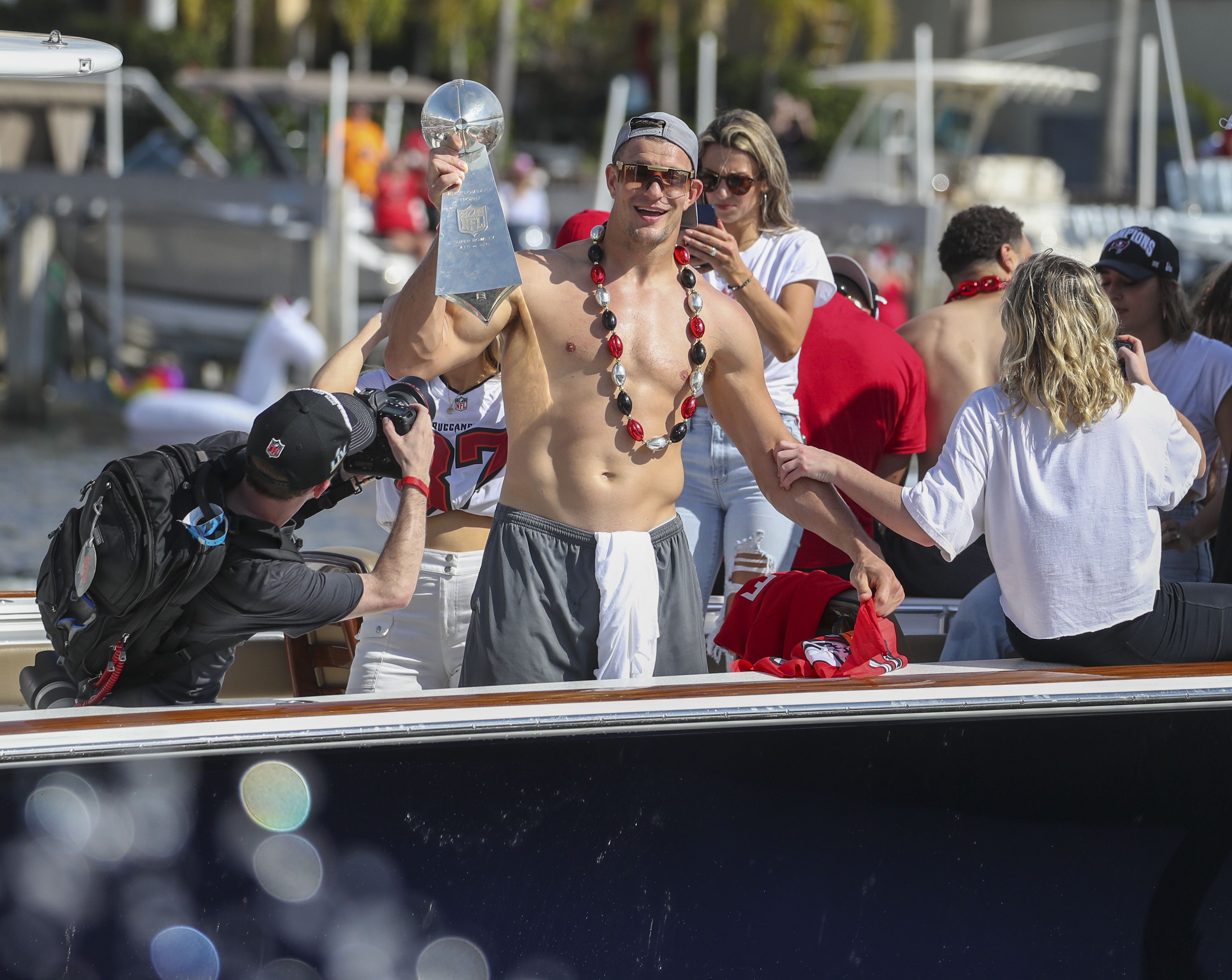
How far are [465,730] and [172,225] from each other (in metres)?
16.0

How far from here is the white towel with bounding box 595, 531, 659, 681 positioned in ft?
8.75

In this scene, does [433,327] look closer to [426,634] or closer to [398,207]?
[426,634]

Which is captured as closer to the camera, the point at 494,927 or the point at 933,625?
the point at 494,927

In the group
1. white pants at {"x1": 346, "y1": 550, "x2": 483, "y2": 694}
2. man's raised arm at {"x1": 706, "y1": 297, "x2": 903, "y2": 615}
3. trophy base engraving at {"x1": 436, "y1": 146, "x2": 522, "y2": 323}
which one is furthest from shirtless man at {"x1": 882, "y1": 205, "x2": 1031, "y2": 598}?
trophy base engraving at {"x1": 436, "y1": 146, "x2": 522, "y2": 323}

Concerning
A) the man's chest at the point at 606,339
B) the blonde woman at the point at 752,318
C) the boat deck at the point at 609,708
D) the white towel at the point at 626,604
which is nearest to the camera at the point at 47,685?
the boat deck at the point at 609,708

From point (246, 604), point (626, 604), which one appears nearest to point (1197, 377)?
point (626, 604)

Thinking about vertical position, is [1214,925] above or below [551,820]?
below

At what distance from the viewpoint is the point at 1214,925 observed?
2709 mm

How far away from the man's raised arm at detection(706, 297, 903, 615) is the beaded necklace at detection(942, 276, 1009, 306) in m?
1.25

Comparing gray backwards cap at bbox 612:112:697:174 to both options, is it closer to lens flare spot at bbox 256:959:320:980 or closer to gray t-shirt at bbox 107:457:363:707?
gray t-shirt at bbox 107:457:363:707

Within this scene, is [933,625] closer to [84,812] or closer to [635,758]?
[635,758]

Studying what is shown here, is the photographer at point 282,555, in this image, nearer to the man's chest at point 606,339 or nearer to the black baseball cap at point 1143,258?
the man's chest at point 606,339

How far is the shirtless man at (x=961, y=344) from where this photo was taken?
388 cm

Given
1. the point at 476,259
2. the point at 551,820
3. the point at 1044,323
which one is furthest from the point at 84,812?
the point at 1044,323
